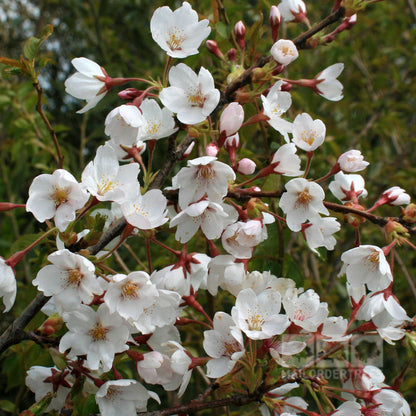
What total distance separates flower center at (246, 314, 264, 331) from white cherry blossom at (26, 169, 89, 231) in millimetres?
443

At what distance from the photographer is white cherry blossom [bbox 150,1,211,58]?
4.12ft

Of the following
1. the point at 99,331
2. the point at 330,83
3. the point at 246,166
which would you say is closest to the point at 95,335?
the point at 99,331

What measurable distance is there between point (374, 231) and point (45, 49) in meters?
3.20

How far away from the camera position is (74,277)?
1.06 metres

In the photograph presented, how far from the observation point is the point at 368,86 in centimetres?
363

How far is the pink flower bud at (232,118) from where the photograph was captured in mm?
1125

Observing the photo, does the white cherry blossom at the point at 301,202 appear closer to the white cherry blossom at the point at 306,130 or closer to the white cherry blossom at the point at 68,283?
the white cherry blossom at the point at 306,130

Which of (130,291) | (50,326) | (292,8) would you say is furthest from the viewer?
(292,8)

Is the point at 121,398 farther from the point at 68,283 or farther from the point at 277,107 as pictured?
the point at 277,107

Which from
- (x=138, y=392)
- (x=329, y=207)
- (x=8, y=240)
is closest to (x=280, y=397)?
(x=138, y=392)

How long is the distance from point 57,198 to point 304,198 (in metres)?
0.54

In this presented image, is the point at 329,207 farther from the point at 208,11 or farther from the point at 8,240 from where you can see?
the point at 8,240

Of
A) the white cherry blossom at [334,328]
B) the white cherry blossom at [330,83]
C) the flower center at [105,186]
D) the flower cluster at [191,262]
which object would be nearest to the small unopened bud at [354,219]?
the flower cluster at [191,262]

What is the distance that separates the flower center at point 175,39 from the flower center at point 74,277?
598 mm
